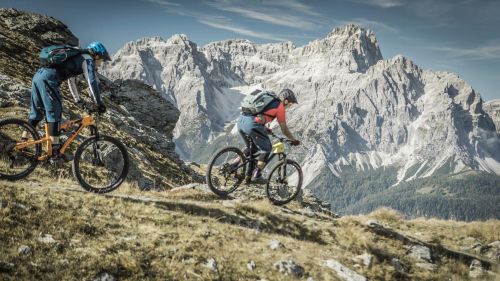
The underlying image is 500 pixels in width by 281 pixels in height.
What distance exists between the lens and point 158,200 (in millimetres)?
12578

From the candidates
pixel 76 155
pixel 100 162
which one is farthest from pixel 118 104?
pixel 76 155

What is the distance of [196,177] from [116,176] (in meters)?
27.1

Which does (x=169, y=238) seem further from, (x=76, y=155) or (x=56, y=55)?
(x=56, y=55)

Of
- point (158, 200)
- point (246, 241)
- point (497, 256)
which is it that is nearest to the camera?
point (246, 241)

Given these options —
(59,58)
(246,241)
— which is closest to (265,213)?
(246,241)

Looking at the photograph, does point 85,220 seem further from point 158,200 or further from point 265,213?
point 265,213

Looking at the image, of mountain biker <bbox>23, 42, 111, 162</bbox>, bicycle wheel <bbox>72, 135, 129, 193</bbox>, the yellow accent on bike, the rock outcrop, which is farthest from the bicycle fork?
the rock outcrop

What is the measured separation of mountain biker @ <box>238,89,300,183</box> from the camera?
1445 centimetres

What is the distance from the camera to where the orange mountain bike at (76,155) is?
1150cm

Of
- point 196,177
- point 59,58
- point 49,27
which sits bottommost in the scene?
point 196,177

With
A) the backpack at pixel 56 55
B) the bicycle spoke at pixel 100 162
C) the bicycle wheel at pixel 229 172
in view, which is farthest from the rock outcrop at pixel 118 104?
the backpack at pixel 56 55

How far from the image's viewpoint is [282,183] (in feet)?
54.0

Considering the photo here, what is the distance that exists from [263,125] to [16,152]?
315 inches

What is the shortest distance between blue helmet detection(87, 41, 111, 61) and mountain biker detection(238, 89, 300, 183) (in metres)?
5.37
